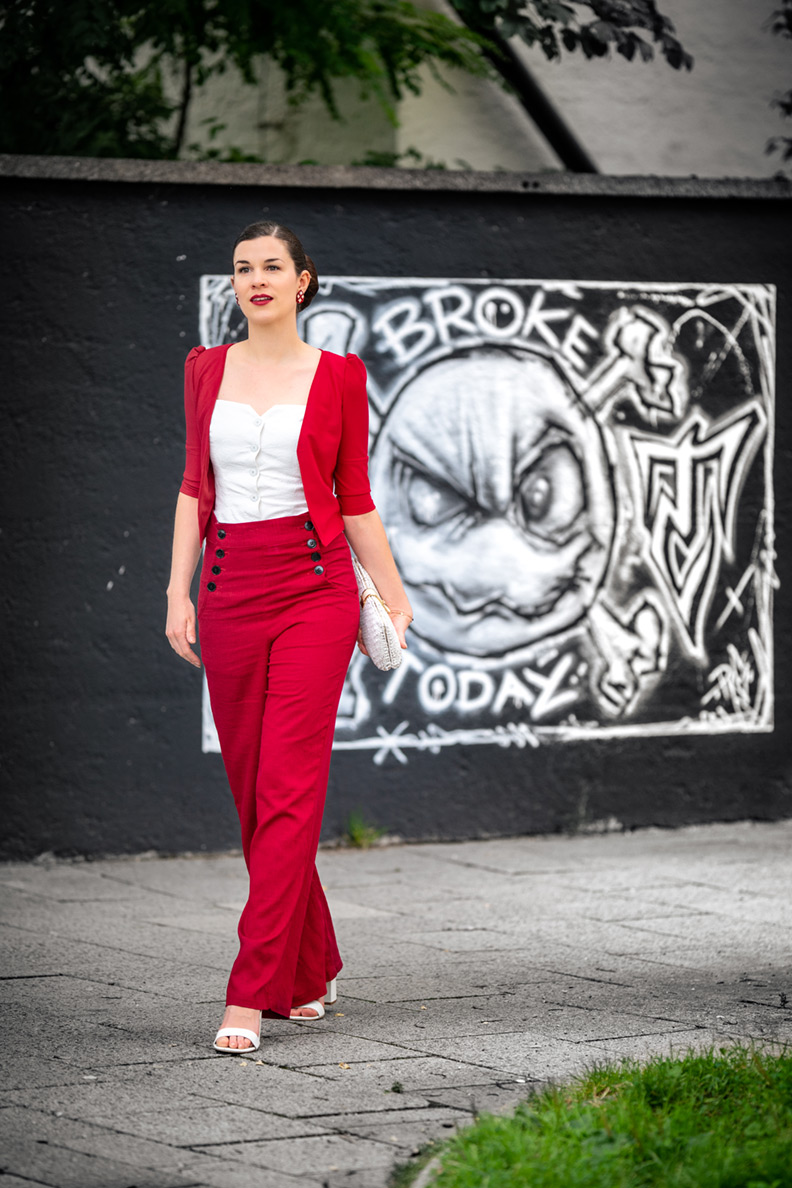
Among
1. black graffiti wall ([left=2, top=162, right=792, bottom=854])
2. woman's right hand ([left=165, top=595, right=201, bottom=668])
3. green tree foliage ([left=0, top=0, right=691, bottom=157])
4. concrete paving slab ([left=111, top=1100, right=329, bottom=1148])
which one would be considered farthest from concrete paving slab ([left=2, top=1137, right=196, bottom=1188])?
green tree foliage ([left=0, top=0, right=691, bottom=157])

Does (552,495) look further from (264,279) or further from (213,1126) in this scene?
(213,1126)

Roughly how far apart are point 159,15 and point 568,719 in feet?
13.1

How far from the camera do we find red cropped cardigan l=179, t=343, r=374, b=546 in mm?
4320

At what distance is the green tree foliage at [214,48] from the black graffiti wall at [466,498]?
103cm

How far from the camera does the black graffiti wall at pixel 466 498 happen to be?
21.8 feet

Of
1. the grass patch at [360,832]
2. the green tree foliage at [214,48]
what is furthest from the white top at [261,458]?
the green tree foliage at [214,48]

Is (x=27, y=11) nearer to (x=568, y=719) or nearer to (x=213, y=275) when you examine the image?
(x=213, y=275)

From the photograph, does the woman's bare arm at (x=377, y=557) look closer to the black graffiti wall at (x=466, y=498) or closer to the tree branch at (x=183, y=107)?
the black graffiti wall at (x=466, y=498)

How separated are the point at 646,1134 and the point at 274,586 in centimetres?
174

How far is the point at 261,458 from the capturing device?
4301 mm

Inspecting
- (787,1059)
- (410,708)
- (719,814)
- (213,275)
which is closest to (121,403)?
(213,275)

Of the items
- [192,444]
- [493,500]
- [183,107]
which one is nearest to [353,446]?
[192,444]

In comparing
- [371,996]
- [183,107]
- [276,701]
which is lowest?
[371,996]

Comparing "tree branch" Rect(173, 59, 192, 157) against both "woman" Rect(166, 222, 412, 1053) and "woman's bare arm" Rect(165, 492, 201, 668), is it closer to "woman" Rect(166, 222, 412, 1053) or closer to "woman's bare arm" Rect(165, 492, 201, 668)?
"woman" Rect(166, 222, 412, 1053)
